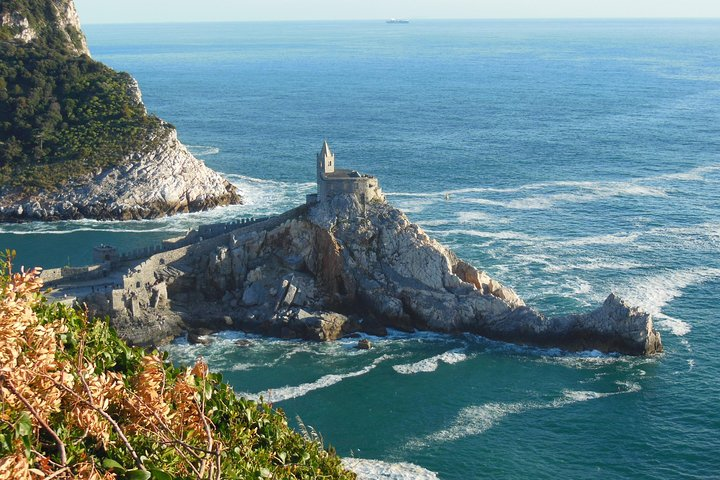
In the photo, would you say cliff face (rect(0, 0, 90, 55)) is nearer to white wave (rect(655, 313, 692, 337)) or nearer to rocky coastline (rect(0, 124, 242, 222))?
rocky coastline (rect(0, 124, 242, 222))

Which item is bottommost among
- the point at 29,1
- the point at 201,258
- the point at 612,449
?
the point at 612,449

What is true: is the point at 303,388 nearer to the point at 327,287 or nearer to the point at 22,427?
the point at 327,287

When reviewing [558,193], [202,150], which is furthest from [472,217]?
[202,150]

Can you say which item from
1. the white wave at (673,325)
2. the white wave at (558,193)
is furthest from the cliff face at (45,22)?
the white wave at (673,325)

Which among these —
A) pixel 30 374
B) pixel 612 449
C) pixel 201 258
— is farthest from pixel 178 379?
pixel 201 258

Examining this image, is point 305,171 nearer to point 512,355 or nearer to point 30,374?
point 512,355

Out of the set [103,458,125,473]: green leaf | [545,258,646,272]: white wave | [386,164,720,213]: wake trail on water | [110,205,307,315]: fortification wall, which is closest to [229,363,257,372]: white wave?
[110,205,307,315]: fortification wall

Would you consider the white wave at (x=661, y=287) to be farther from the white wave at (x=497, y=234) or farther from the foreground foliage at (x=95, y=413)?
the foreground foliage at (x=95, y=413)
